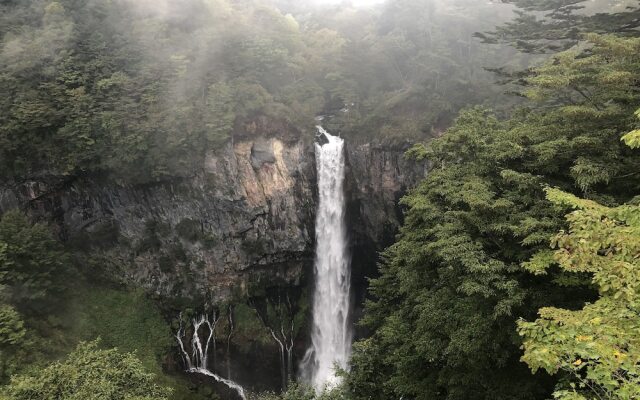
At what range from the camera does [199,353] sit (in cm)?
2452

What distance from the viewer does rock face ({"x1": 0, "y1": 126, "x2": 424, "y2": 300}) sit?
23766 millimetres

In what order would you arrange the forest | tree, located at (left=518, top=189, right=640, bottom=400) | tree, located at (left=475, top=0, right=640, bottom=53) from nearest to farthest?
1. tree, located at (left=518, top=189, right=640, bottom=400)
2. tree, located at (left=475, top=0, right=640, bottom=53)
3. the forest

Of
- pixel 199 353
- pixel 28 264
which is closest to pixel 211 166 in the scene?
pixel 28 264

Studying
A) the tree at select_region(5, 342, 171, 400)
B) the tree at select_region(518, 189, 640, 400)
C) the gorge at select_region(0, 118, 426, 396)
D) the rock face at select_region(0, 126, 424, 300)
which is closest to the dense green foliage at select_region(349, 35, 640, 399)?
the tree at select_region(518, 189, 640, 400)

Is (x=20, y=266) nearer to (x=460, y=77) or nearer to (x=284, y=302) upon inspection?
(x=284, y=302)

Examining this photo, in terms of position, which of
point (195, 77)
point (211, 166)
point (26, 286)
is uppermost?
point (195, 77)

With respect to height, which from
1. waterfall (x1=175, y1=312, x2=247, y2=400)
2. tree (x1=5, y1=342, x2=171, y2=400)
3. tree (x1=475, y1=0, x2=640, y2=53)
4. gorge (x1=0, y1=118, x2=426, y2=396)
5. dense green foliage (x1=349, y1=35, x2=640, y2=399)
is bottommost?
waterfall (x1=175, y1=312, x2=247, y2=400)

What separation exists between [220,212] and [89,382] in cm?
1327

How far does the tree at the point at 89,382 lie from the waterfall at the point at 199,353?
11436 mm

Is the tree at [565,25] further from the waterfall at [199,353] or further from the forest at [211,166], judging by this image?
the waterfall at [199,353]

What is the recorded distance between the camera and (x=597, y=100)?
984 cm

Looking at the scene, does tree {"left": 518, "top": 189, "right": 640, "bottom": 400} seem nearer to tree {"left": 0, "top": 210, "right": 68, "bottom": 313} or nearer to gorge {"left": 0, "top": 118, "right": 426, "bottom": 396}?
gorge {"left": 0, "top": 118, "right": 426, "bottom": 396}

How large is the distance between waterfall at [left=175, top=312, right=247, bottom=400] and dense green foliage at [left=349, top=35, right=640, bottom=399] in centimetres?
1550

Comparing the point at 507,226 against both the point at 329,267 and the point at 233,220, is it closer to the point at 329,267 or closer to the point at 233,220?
the point at 329,267
